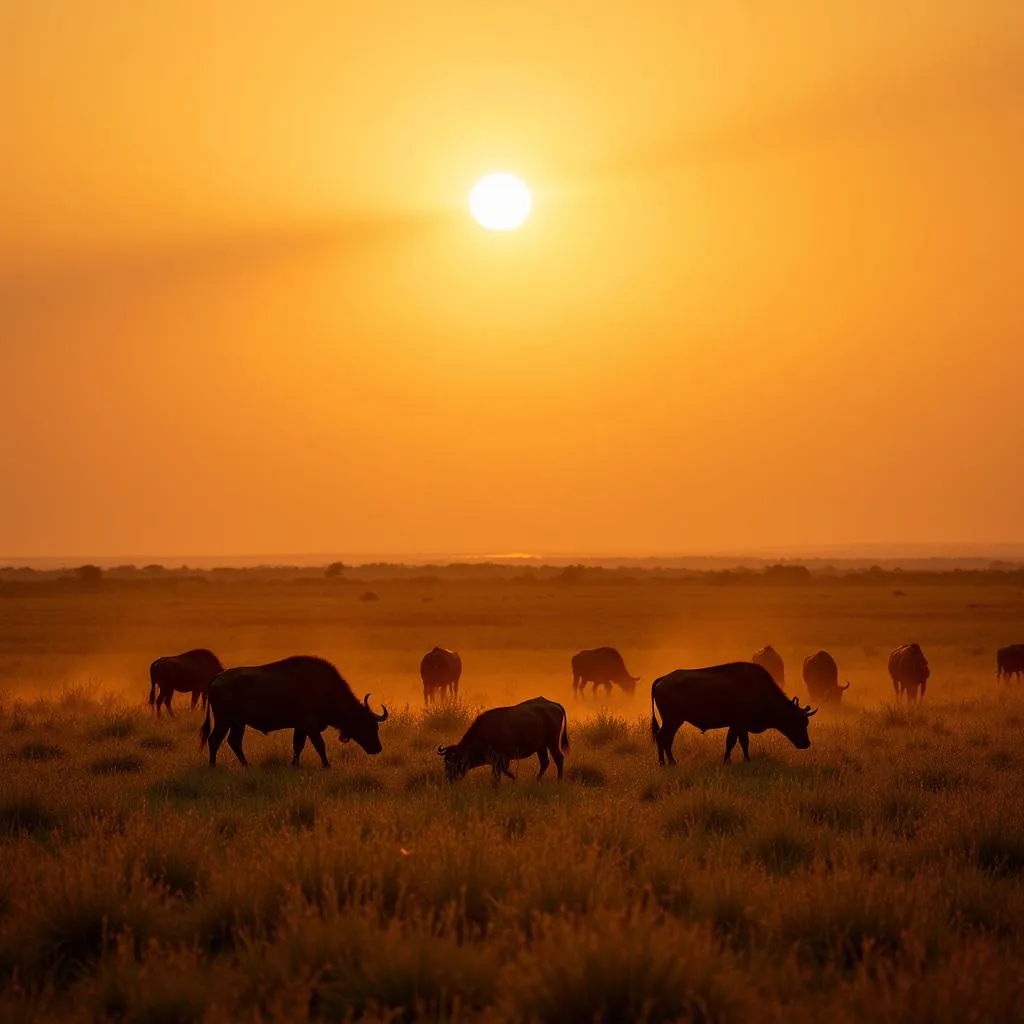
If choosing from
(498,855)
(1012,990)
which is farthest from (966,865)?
(498,855)

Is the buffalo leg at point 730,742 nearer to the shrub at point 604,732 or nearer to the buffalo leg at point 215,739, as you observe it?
the shrub at point 604,732

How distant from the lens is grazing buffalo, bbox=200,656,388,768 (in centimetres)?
1471

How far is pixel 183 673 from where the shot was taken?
69.8ft

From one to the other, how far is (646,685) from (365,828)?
23.9 m

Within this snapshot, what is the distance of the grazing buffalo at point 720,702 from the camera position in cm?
1521

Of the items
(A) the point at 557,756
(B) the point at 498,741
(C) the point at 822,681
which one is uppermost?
(B) the point at 498,741

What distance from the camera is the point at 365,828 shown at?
34.1ft

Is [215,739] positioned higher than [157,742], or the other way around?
[215,739]

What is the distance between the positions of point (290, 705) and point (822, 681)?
16187mm

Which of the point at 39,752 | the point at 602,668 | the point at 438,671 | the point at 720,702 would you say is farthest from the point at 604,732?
the point at 602,668

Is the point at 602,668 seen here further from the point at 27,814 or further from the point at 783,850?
the point at 27,814

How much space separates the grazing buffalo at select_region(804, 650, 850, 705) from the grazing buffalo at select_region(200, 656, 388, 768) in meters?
14.7

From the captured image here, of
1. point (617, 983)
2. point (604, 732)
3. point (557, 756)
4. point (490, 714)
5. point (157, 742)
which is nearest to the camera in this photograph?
point (617, 983)

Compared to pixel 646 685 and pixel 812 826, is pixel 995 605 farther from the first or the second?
pixel 812 826
